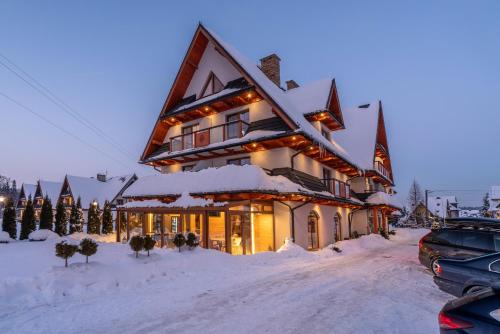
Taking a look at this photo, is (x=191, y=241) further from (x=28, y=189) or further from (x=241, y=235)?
(x=28, y=189)

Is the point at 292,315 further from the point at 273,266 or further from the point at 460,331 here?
the point at 273,266

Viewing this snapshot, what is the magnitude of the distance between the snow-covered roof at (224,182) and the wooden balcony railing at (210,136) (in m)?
2.89

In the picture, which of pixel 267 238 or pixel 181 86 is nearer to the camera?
pixel 267 238

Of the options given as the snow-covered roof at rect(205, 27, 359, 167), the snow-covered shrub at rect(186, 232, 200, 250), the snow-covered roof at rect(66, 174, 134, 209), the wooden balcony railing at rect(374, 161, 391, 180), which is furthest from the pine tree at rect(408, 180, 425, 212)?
the snow-covered shrub at rect(186, 232, 200, 250)

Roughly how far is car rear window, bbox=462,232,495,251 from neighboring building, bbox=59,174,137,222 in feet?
152

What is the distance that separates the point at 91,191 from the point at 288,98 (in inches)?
1590

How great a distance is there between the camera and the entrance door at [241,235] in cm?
1545

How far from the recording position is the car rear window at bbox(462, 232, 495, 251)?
9093 millimetres

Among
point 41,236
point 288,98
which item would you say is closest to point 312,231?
point 288,98

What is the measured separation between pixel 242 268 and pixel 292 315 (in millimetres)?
5371

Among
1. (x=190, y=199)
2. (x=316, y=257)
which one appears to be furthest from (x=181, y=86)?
(x=316, y=257)

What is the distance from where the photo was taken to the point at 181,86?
75.2ft

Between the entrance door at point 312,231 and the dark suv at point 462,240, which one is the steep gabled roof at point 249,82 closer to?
the entrance door at point 312,231

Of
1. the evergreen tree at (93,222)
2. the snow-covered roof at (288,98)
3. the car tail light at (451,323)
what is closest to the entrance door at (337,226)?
the snow-covered roof at (288,98)
